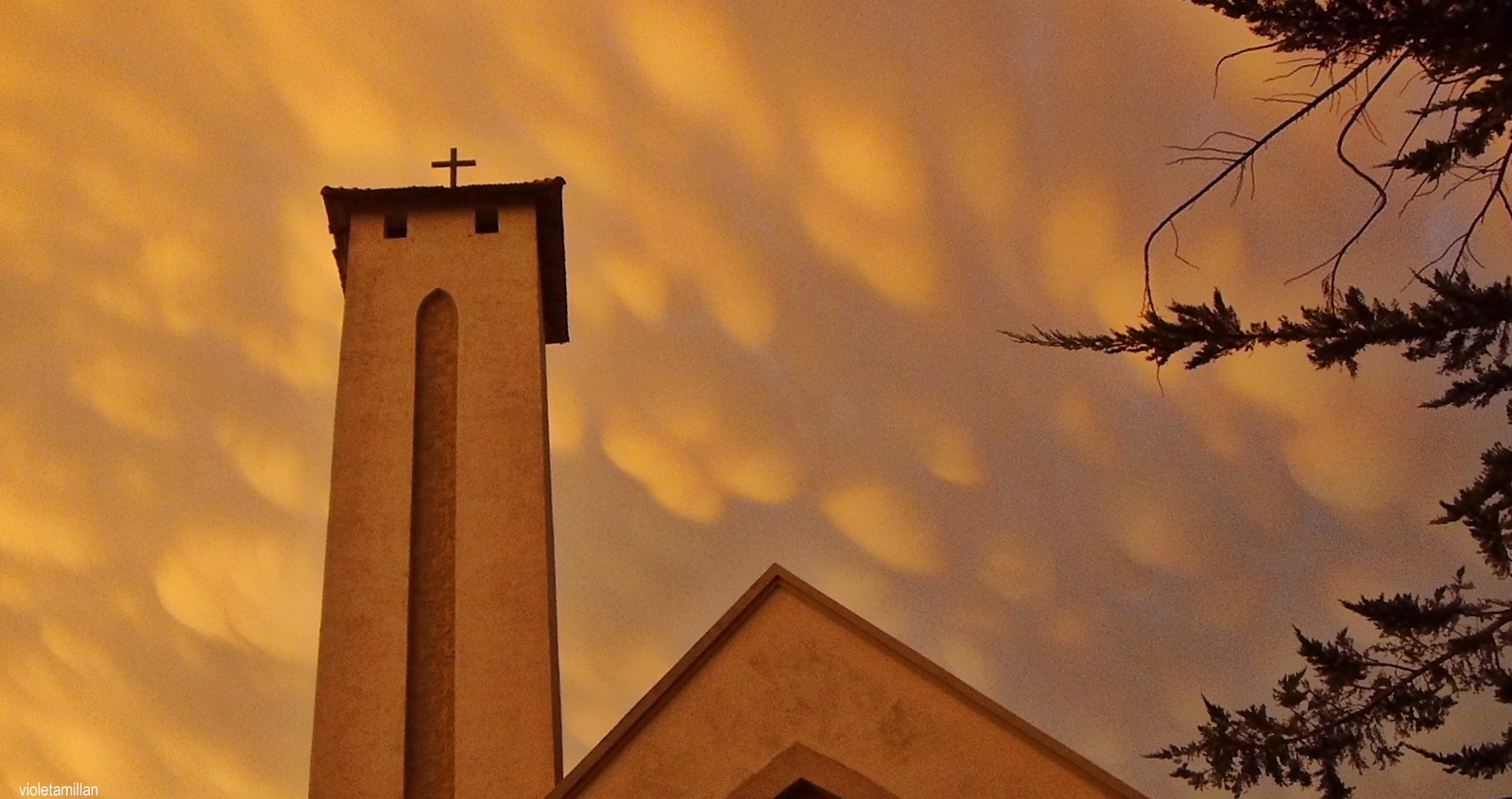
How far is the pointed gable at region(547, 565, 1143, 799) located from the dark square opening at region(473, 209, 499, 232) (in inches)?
389

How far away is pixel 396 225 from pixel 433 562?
16.2 ft

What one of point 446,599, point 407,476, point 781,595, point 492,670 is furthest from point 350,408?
point 781,595

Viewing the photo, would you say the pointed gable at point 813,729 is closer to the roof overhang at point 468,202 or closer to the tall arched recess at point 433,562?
the tall arched recess at point 433,562

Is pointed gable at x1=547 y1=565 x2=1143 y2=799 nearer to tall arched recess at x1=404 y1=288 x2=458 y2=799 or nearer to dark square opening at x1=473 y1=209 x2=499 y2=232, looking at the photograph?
tall arched recess at x1=404 y1=288 x2=458 y2=799

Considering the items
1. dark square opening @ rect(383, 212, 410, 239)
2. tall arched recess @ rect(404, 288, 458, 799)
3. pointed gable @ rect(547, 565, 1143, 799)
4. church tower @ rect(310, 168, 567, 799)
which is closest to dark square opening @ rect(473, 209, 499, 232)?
church tower @ rect(310, 168, 567, 799)

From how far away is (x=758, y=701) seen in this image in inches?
357

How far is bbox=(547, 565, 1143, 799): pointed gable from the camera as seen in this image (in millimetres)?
8602

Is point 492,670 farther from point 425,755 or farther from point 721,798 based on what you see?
point 721,798

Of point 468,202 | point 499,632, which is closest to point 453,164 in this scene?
point 468,202

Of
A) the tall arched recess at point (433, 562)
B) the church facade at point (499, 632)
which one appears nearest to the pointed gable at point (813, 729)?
the church facade at point (499, 632)

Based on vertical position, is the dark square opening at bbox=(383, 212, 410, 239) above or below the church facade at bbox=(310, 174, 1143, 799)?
above

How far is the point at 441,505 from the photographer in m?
15.6

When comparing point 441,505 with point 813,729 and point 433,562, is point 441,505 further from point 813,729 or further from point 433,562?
point 813,729

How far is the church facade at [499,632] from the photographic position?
8781mm
